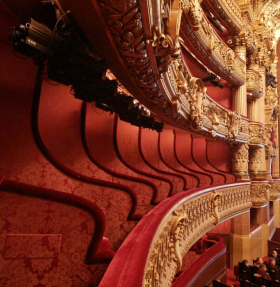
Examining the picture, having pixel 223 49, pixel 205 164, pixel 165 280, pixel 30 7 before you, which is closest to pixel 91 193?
pixel 165 280

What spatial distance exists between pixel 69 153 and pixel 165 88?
0.65 m

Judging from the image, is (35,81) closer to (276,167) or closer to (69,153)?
(69,153)

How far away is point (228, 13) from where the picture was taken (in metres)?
3.76

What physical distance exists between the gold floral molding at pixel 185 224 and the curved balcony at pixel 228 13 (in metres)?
2.58

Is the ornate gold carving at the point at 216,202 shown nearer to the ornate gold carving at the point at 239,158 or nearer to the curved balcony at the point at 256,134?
the ornate gold carving at the point at 239,158

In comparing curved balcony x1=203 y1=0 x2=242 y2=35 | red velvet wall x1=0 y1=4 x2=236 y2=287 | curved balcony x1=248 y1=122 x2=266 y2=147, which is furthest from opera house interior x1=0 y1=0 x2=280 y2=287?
curved balcony x1=203 y1=0 x2=242 y2=35

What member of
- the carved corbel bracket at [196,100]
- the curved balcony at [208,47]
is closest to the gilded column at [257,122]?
the curved balcony at [208,47]

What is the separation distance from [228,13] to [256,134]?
77.7 inches

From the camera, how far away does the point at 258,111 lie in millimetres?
4586

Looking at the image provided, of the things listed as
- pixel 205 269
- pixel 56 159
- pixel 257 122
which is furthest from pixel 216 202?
pixel 257 122

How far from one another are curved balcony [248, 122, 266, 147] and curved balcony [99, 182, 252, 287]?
5.41 feet

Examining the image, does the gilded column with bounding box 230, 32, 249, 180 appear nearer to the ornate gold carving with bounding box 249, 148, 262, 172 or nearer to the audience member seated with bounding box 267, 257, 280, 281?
the ornate gold carving with bounding box 249, 148, 262, 172


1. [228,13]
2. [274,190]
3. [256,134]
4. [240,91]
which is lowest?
[274,190]

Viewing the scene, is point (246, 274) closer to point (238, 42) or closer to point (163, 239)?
point (163, 239)
